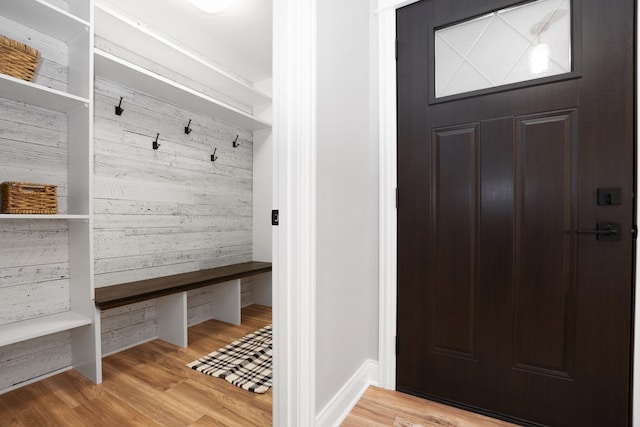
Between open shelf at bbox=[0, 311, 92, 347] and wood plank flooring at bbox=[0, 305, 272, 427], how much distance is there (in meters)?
0.36

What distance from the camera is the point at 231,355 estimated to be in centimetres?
218

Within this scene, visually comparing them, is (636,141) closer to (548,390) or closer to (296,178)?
(548,390)

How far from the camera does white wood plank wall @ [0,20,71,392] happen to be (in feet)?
5.64

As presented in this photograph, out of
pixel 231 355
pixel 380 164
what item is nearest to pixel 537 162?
pixel 380 164

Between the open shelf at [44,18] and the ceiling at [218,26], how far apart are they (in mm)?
604

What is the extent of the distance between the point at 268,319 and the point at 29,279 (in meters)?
Answer: 1.81

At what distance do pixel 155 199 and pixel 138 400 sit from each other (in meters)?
1.48

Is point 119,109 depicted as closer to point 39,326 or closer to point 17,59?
point 17,59

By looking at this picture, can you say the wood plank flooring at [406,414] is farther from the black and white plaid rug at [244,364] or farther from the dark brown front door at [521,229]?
the black and white plaid rug at [244,364]

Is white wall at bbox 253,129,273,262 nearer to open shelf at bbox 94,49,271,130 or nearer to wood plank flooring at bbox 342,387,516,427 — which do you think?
open shelf at bbox 94,49,271,130

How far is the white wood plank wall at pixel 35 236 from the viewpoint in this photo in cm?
172

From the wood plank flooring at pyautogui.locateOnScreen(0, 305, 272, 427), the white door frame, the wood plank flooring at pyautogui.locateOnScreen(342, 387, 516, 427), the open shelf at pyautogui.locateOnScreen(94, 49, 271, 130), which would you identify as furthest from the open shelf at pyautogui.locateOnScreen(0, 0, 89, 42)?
the wood plank flooring at pyautogui.locateOnScreen(342, 387, 516, 427)

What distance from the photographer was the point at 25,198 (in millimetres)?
1596

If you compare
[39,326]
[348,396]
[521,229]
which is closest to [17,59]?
[39,326]
